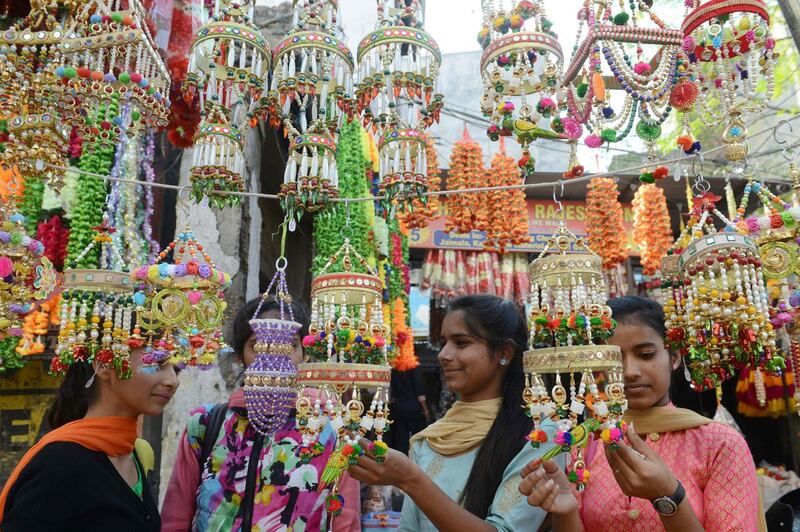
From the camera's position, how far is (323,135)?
2.20 metres

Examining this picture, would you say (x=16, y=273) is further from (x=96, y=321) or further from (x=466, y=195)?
(x=466, y=195)

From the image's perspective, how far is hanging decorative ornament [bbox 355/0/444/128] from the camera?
6.91 feet

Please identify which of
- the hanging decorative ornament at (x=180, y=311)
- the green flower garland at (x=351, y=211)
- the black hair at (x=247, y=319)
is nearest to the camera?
the hanging decorative ornament at (x=180, y=311)

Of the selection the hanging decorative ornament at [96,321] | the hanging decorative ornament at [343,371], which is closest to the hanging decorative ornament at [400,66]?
the hanging decorative ornament at [343,371]

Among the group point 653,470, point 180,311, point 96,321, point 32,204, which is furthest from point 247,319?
point 32,204

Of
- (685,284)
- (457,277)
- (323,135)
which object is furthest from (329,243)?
(457,277)

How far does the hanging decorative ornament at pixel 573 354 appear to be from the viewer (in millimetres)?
1435

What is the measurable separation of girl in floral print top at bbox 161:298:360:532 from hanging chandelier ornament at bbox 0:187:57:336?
763mm

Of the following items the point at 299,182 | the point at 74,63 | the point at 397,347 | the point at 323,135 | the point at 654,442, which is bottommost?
the point at 654,442

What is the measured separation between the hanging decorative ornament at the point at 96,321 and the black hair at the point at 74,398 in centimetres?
5

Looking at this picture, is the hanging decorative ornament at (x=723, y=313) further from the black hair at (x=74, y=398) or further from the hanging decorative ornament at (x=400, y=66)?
the black hair at (x=74, y=398)

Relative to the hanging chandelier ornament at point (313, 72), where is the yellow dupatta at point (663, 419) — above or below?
below

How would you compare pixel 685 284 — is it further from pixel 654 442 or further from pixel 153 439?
pixel 153 439

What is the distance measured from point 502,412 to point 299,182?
1.11m
